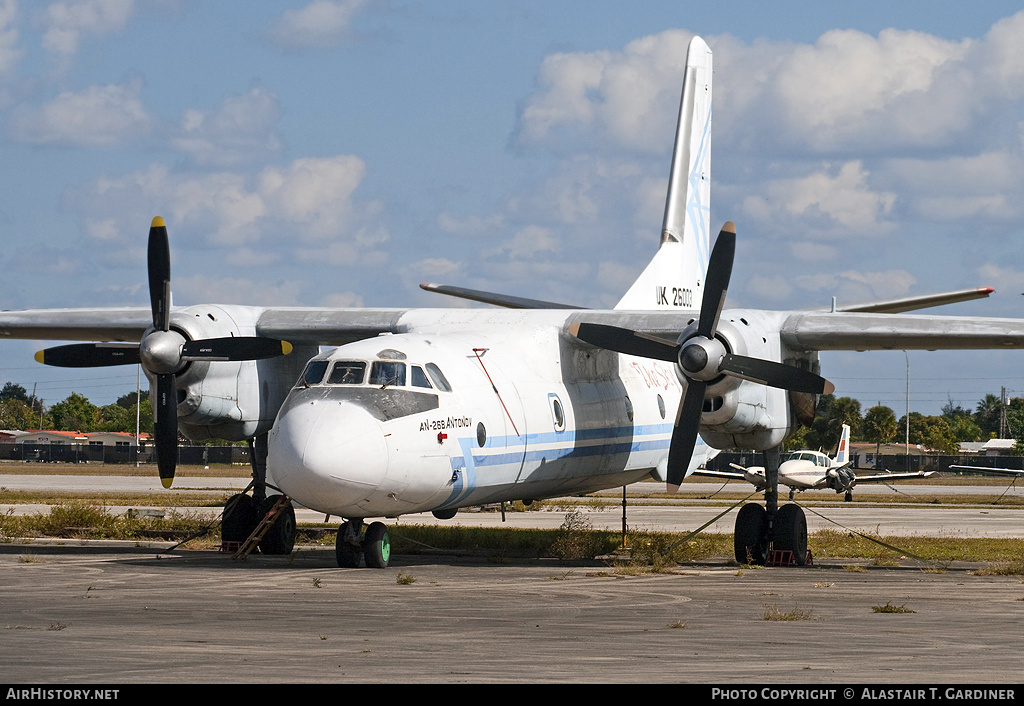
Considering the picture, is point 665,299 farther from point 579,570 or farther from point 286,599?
point 286,599

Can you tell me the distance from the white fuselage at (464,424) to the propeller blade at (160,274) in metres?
3.84

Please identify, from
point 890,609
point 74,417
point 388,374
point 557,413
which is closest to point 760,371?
point 557,413

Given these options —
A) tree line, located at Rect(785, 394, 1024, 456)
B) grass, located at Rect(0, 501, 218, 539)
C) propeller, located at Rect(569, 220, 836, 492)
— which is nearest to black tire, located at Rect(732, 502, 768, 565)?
propeller, located at Rect(569, 220, 836, 492)

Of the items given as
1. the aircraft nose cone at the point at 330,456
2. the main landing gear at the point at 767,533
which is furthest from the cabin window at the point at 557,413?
the aircraft nose cone at the point at 330,456

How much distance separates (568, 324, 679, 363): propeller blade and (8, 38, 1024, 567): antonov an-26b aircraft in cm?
3

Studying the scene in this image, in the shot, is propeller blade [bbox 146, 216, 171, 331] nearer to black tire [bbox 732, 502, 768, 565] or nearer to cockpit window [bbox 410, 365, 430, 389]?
cockpit window [bbox 410, 365, 430, 389]

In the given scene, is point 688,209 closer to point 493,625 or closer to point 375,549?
point 375,549

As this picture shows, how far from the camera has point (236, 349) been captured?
1961 cm

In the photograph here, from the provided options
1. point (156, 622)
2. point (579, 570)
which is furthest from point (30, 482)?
point (156, 622)

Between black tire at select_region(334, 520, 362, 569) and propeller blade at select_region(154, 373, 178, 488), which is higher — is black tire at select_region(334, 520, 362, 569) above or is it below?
below

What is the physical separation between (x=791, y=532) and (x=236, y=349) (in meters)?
9.38

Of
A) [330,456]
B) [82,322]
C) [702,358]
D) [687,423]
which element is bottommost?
[330,456]

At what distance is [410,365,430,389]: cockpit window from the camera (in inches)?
669

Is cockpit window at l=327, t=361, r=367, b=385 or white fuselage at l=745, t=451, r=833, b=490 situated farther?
white fuselage at l=745, t=451, r=833, b=490
